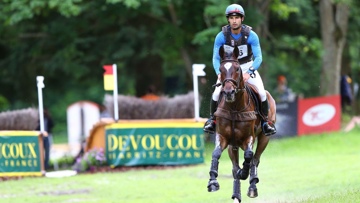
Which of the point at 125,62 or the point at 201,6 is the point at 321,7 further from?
the point at 125,62

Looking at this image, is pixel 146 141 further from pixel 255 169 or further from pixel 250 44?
pixel 250 44

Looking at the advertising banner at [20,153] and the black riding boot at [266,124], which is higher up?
the black riding boot at [266,124]

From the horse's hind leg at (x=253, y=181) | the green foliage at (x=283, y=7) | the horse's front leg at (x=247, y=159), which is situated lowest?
the horse's hind leg at (x=253, y=181)

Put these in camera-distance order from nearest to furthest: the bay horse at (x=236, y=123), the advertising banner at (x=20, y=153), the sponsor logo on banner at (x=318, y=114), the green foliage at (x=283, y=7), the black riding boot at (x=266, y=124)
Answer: the bay horse at (x=236, y=123) → the black riding boot at (x=266, y=124) → the advertising banner at (x=20, y=153) → the sponsor logo on banner at (x=318, y=114) → the green foliage at (x=283, y=7)

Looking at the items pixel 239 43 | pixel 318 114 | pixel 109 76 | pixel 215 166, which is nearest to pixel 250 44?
pixel 239 43

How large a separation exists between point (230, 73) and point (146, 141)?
35.2ft

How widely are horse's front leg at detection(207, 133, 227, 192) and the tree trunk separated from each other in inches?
780

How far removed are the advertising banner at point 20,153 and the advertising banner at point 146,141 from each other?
1.95 meters

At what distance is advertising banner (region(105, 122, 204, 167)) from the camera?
22922 millimetres

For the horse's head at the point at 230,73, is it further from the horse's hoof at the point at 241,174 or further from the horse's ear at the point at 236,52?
the horse's hoof at the point at 241,174

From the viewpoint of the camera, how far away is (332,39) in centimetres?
3247

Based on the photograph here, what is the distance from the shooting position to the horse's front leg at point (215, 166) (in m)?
12.8

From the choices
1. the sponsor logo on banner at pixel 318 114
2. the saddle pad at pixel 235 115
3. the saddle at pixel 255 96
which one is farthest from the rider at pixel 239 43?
the sponsor logo on banner at pixel 318 114

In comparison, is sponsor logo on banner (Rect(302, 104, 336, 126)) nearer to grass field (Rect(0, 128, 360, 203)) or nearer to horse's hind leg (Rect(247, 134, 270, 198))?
grass field (Rect(0, 128, 360, 203))
